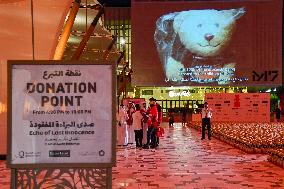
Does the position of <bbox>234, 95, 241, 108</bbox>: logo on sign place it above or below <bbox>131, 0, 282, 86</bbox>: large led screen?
below

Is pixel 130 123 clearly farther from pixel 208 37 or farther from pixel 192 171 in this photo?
pixel 208 37

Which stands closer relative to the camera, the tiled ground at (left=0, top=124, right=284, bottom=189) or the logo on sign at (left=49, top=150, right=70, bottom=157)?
the logo on sign at (left=49, top=150, right=70, bottom=157)

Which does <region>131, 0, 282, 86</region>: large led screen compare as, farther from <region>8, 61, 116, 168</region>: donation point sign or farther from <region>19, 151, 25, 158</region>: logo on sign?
<region>19, 151, 25, 158</region>: logo on sign

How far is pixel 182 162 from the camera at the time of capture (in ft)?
45.4

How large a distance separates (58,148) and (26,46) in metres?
8.96

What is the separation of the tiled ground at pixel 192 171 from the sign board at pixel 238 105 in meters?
21.6

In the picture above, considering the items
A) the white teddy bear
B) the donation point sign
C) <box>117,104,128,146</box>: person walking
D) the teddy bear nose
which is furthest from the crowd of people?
the teddy bear nose

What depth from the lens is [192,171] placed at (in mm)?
11773

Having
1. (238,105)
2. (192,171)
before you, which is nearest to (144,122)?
(192,171)

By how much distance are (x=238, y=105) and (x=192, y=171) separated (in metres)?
27.8

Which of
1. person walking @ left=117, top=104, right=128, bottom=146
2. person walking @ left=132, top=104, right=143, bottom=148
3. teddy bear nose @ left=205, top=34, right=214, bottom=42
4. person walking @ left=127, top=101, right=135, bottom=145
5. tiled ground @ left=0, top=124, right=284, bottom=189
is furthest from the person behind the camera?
teddy bear nose @ left=205, top=34, right=214, bottom=42

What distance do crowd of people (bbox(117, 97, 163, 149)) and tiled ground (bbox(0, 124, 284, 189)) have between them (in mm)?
1439

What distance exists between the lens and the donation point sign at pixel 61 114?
551cm

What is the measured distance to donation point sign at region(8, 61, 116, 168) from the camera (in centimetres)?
551
